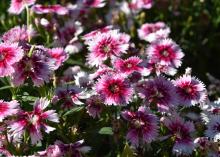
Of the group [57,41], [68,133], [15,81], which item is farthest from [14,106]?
[57,41]

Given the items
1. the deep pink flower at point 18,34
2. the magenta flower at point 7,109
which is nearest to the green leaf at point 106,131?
the magenta flower at point 7,109

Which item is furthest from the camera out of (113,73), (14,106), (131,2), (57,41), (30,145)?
(131,2)

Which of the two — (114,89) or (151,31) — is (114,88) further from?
(151,31)

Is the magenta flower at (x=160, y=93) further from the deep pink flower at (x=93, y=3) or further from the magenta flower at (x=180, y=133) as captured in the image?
the deep pink flower at (x=93, y=3)

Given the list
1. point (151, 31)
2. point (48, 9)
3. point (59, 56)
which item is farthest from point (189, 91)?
point (48, 9)

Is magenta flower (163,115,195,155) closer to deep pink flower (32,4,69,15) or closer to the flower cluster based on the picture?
the flower cluster

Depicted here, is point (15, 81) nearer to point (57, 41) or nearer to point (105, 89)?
point (105, 89)
